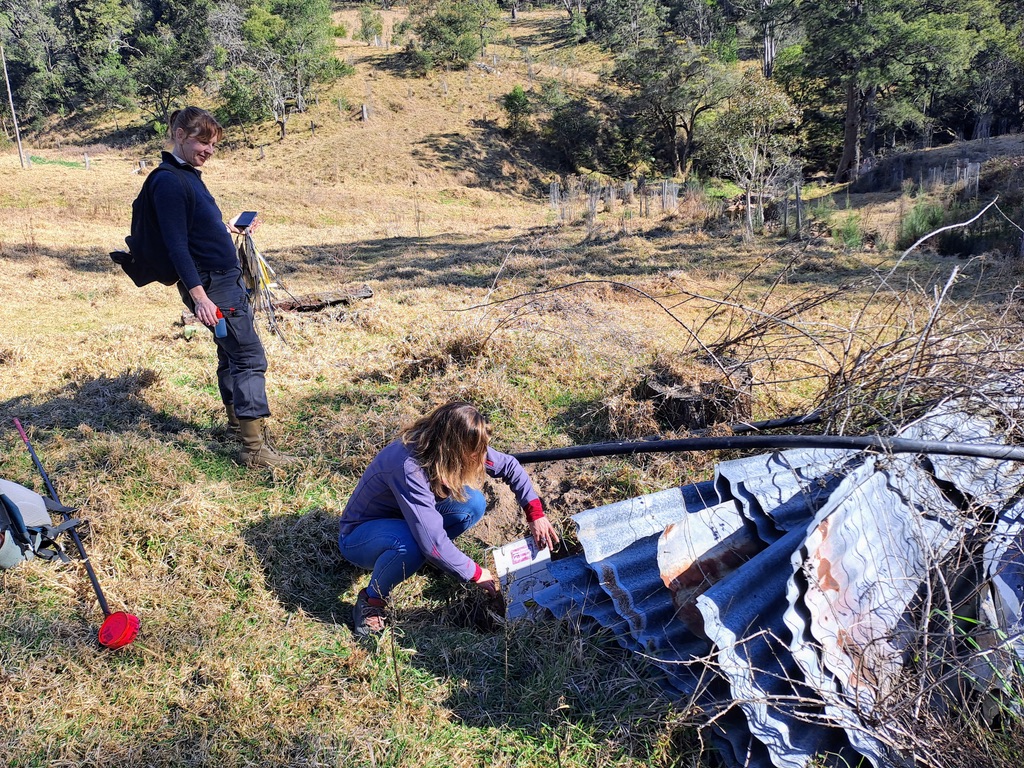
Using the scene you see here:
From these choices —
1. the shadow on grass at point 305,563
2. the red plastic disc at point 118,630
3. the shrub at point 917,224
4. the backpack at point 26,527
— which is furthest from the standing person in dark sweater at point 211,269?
the shrub at point 917,224

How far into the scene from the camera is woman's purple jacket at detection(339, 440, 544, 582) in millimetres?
2451

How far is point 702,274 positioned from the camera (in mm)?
8914

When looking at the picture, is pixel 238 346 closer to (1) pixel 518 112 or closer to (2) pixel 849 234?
(2) pixel 849 234

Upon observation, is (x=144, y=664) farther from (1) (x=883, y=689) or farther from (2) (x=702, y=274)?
(2) (x=702, y=274)

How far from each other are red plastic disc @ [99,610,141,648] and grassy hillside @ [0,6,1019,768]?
0.05 meters

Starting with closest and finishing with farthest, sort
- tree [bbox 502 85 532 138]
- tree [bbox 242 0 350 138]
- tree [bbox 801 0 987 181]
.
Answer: tree [bbox 801 0 987 181] < tree [bbox 242 0 350 138] < tree [bbox 502 85 532 138]

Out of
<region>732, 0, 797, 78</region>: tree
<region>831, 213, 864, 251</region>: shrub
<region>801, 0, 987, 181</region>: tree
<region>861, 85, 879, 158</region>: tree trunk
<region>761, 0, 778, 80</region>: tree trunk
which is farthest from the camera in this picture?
<region>761, 0, 778, 80</region>: tree trunk

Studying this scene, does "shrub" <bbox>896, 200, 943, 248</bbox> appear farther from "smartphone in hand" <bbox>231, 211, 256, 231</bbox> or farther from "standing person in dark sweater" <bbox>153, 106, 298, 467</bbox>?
"standing person in dark sweater" <bbox>153, 106, 298, 467</bbox>

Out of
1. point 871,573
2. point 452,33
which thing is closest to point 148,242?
point 871,573

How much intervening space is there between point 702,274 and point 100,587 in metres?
7.93

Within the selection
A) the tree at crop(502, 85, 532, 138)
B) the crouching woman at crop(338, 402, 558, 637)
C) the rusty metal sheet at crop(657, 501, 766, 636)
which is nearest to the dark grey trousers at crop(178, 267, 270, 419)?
the crouching woman at crop(338, 402, 558, 637)

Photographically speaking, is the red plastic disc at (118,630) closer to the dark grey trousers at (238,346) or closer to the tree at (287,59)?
the dark grey trousers at (238,346)

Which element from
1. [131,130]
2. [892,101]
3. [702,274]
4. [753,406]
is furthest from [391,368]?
[131,130]

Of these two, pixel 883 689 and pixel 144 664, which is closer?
pixel 883 689
